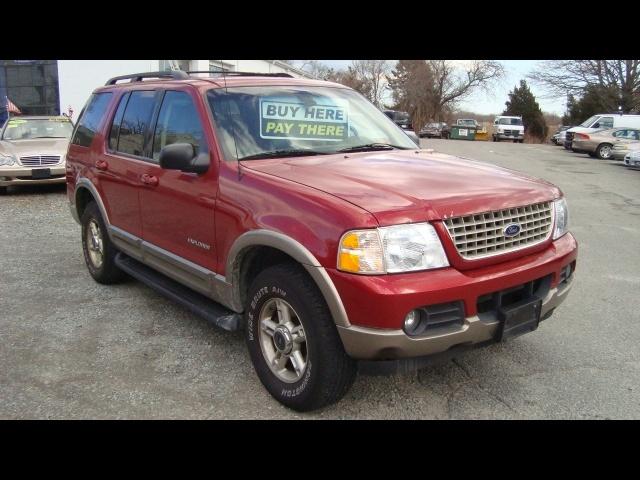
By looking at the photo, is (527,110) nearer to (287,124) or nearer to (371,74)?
(371,74)

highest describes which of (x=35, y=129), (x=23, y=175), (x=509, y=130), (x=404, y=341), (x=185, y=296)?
(x=509, y=130)

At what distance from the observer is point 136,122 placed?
15.1 ft

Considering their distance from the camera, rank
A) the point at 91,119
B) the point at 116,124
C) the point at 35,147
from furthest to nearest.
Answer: the point at 35,147, the point at 91,119, the point at 116,124

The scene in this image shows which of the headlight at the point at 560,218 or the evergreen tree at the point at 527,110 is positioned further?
the evergreen tree at the point at 527,110

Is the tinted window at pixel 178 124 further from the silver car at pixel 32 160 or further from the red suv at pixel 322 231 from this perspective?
the silver car at pixel 32 160

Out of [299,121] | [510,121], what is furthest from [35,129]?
[510,121]

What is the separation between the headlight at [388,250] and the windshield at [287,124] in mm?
1171

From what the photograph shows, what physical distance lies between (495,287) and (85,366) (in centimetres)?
270

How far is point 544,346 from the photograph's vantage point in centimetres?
403

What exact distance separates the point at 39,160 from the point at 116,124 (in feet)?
22.6

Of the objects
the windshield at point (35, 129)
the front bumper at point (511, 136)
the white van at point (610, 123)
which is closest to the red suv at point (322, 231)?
the windshield at point (35, 129)

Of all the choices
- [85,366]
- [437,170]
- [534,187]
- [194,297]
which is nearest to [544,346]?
[534,187]

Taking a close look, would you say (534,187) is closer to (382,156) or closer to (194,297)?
(382,156)

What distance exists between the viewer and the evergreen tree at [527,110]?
5359 centimetres
